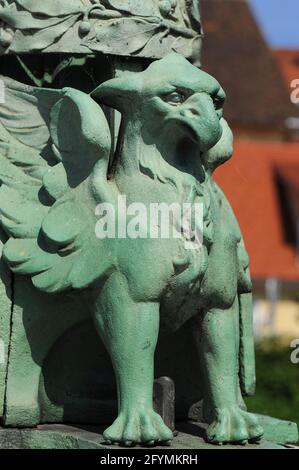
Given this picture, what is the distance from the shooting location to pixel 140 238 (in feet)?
18.3

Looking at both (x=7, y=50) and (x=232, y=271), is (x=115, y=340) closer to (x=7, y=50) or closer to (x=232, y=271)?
(x=232, y=271)

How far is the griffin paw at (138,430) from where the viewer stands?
546 centimetres

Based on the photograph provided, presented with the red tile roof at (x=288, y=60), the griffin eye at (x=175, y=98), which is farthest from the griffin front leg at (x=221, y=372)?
the red tile roof at (x=288, y=60)

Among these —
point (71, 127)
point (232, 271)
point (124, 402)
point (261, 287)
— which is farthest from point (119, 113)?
point (261, 287)

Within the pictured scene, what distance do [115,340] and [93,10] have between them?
4.41 feet

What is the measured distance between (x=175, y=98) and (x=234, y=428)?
4.06 ft

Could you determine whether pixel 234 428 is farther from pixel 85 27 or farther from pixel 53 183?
pixel 85 27

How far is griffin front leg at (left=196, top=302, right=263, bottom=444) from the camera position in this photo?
5742mm

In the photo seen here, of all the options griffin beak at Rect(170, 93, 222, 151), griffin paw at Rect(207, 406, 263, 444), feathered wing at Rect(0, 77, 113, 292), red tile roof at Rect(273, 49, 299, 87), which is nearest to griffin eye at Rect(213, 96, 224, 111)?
griffin beak at Rect(170, 93, 222, 151)

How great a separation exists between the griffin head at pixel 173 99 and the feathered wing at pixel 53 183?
0.13 meters

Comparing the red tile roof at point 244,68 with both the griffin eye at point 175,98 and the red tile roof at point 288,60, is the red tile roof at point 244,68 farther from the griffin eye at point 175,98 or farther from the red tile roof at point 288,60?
the griffin eye at point 175,98

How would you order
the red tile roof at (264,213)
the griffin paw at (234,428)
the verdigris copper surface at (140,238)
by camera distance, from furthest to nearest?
1. the red tile roof at (264,213)
2. the griffin paw at (234,428)
3. the verdigris copper surface at (140,238)

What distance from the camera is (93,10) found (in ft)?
19.9

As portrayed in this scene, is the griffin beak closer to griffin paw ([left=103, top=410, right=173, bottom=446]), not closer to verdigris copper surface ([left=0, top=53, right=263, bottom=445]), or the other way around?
verdigris copper surface ([left=0, top=53, right=263, bottom=445])
